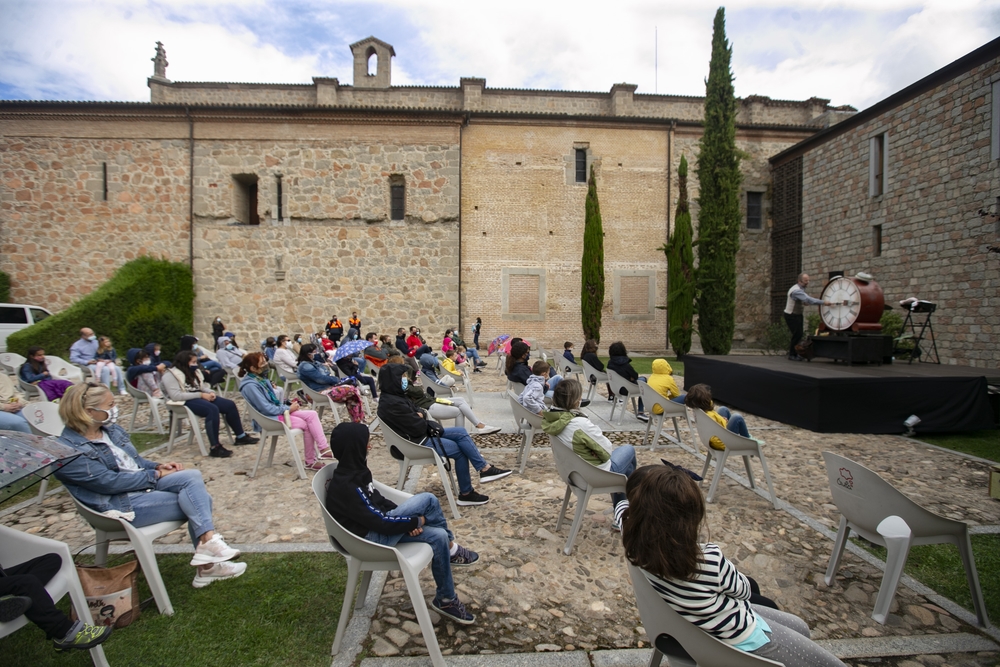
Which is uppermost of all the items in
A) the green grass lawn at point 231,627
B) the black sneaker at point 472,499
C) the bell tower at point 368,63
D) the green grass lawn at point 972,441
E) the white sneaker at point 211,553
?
the bell tower at point 368,63

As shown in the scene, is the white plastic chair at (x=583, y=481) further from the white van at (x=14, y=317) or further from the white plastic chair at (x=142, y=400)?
the white van at (x=14, y=317)

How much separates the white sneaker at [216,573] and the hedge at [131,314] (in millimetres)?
13501

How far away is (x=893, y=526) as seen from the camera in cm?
261

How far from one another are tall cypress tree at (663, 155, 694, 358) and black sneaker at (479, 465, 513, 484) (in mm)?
12799

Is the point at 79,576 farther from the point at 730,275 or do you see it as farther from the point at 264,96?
the point at 264,96

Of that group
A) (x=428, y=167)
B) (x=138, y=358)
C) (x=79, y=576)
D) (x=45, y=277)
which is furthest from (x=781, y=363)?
(x=45, y=277)

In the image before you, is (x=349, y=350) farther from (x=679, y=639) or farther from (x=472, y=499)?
(x=679, y=639)

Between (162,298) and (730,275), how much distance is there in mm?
18085

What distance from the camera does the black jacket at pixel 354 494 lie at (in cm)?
253

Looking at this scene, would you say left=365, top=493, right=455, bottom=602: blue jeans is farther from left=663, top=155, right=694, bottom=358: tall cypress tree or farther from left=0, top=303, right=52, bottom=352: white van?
left=0, top=303, right=52, bottom=352: white van

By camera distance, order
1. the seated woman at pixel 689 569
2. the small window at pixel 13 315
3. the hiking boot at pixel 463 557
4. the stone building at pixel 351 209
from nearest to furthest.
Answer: the seated woman at pixel 689 569 → the hiking boot at pixel 463 557 → the small window at pixel 13 315 → the stone building at pixel 351 209

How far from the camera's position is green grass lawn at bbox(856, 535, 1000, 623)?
2.95 m

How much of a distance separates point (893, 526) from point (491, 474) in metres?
3.19

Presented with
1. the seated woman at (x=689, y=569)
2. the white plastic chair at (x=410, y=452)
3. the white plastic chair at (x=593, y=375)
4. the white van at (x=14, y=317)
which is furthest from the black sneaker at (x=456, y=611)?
the white van at (x=14, y=317)
